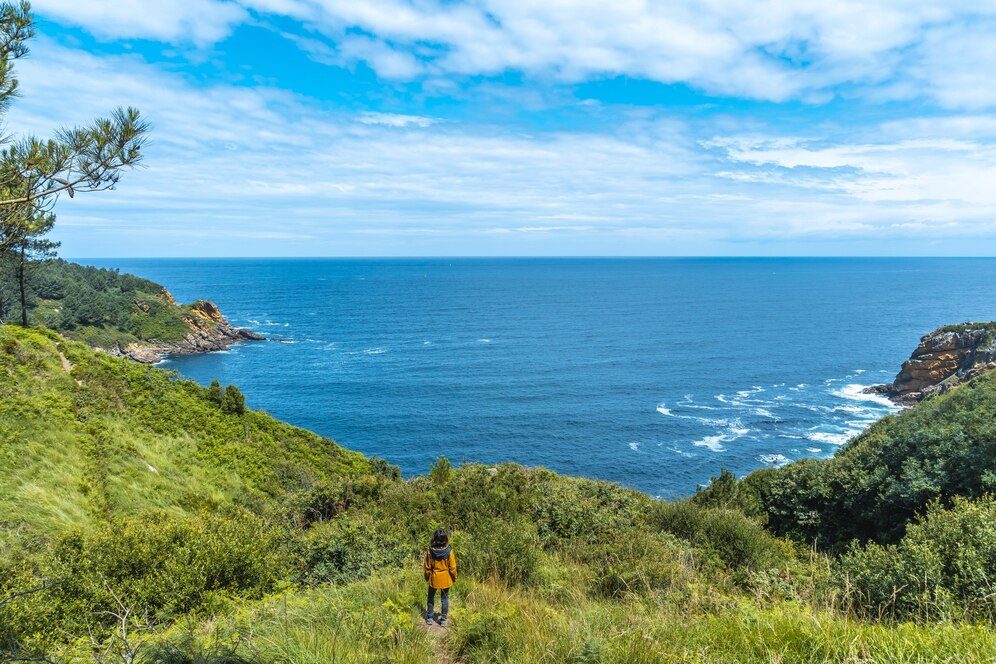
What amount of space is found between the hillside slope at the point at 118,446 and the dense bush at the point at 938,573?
60.9ft

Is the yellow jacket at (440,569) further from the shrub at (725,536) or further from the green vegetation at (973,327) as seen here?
the green vegetation at (973,327)

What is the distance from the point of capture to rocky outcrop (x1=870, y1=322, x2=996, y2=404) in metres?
58.4

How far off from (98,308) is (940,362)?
121775 millimetres

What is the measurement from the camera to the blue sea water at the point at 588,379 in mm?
51438

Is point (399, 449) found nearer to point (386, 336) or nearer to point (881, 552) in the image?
point (881, 552)

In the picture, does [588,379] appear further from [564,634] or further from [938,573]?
[564,634]

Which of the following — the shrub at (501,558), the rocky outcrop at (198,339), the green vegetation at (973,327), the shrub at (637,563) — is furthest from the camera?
the rocky outcrop at (198,339)

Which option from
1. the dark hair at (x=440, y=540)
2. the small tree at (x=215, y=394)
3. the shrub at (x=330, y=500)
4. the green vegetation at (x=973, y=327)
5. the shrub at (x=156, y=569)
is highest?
the green vegetation at (x=973, y=327)

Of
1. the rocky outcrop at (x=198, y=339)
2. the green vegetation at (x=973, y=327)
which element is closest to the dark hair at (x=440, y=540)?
the green vegetation at (x=973, y=327)

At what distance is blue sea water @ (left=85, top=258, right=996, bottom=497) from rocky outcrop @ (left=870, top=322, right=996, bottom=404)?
4.65 metres

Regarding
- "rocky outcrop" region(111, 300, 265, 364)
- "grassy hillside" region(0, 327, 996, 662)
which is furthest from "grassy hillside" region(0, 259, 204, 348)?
"grassy hillside" region(0, 327, 996, 662)

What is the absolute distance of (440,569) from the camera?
27.4 ft

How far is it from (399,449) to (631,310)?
10057 cm

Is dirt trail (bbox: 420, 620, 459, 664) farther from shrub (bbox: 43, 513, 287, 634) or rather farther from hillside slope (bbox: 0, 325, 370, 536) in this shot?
hillside slope (bbox: 0, 325, 370, 536)
